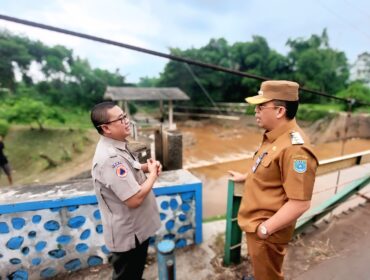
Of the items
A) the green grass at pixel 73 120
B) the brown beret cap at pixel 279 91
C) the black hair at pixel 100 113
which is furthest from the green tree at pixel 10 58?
the brown beret cap at pixel 279 91

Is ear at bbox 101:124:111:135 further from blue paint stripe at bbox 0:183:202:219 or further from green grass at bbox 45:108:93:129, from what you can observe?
green grass at bbox 45:108:93:129

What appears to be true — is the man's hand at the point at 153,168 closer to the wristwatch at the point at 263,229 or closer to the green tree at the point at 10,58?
the wristwatch at the point at 263,229

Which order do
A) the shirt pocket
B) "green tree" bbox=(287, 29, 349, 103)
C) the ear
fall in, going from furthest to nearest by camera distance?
"green tree" bbox=(287, 29, 349, 103), the ear, the shirt pocket

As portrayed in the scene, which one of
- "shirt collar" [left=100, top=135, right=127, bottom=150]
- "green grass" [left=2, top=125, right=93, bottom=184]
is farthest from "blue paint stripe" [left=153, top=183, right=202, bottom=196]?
"green grass" [left=2, top=125, right=93, bottom=184]

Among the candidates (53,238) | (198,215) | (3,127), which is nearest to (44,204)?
(53,238)

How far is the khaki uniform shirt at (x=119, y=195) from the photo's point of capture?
124 cm

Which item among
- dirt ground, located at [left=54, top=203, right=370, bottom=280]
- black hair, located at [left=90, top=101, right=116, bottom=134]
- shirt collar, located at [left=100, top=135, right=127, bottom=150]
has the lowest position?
dirt ground, located at [left=54, top=203, right=370, bottom=280]

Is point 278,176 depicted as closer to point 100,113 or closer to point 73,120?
point 100,113

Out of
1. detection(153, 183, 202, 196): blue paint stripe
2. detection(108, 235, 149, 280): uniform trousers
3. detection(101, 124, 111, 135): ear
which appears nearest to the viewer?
detection(101, 124, 111, 135): ear

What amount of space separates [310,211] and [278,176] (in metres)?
1.57

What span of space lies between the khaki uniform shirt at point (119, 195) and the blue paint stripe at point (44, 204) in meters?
0.60

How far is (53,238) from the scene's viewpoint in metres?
1.91

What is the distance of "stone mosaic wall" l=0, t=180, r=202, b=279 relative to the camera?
5.98 feet

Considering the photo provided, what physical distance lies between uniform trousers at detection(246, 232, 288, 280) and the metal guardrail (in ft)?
1.54
